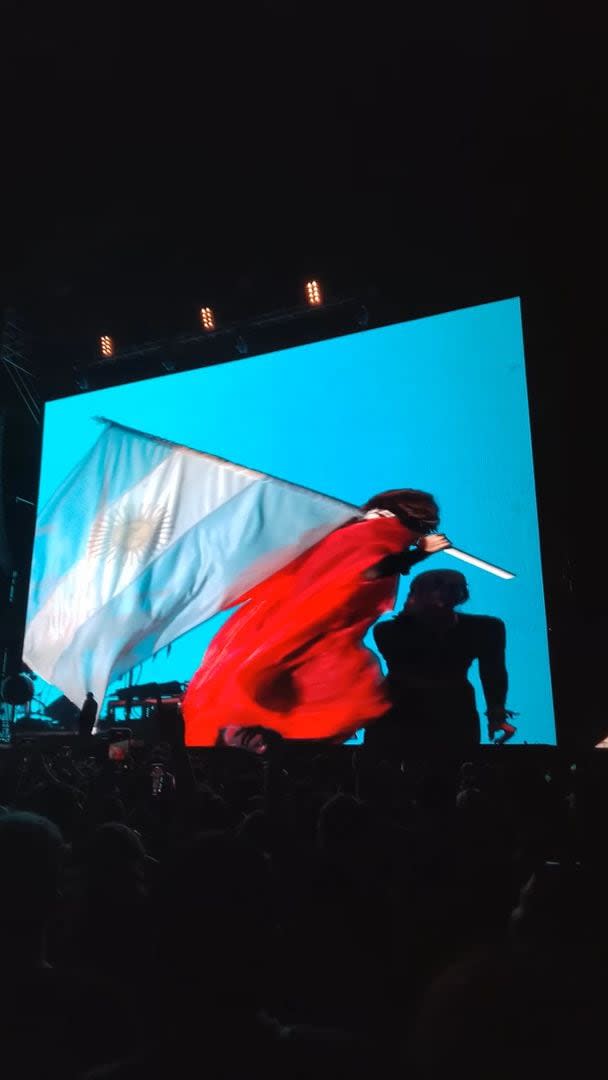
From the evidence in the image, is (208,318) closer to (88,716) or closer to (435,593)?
(435,593)

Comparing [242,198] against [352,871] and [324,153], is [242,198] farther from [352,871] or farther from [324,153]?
[352,871]

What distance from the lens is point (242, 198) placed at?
260 inches

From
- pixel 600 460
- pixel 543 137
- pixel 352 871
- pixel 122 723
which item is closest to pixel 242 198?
pixel 543 137

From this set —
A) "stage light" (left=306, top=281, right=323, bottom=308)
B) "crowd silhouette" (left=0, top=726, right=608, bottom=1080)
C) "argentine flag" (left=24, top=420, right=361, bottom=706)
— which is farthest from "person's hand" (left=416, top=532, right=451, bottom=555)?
"crowd silhouette" (left=0, top=726, right=608, bottom=1080)

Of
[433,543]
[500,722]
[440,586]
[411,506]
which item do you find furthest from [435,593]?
[500,722]

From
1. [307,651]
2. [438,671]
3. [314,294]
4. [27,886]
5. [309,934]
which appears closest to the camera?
[27,886]

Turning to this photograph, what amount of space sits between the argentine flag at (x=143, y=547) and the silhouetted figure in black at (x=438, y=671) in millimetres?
965

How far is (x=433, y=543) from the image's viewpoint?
20.2 ft

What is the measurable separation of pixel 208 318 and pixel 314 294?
113cm

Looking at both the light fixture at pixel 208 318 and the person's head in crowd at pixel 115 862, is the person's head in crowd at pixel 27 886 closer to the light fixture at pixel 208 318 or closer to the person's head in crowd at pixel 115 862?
the person's head in crowd at pixel 115 862

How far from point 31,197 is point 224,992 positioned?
6.55m

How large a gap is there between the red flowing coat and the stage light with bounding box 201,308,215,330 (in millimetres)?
3039

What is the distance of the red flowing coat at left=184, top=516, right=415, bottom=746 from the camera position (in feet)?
17.9

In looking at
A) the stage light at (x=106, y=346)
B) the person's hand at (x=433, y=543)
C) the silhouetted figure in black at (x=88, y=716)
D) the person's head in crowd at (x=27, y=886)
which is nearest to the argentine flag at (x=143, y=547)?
the silhouetted figure in black at (x=88, y=716)
